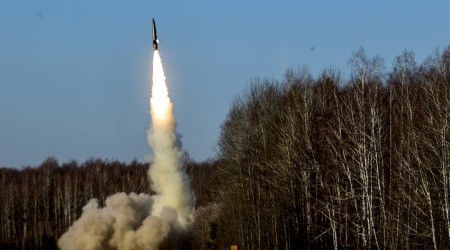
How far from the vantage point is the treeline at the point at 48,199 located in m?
61.2

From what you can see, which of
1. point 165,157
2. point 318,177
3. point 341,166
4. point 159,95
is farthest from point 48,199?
point 341,166

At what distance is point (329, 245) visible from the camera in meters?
31.0

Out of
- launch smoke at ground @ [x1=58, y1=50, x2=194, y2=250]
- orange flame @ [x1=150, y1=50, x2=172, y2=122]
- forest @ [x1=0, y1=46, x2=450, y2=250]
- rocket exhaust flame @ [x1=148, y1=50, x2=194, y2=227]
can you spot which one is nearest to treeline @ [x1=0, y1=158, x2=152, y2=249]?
forest @ [x1=0, y1=46, x2=450, y2=250]

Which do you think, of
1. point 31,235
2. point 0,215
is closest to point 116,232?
point 31,235

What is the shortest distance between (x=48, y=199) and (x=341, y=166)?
52281mm

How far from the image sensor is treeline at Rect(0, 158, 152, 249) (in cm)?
6125

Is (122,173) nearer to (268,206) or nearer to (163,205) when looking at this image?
(163,205)

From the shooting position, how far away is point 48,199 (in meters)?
66.9

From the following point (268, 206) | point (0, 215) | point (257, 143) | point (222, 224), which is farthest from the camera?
point (0, 215)

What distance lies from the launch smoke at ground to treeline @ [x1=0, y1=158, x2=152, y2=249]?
56.7 ft

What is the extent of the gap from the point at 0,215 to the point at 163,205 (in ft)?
106

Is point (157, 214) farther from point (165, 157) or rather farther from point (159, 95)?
point (159, 95)

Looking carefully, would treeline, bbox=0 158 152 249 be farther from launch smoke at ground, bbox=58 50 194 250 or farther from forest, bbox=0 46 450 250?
launch smoke at ground, bbox=58 50 194 250

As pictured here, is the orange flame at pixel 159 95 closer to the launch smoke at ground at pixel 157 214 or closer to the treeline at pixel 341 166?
the launch smoke at ground at pixel 157 214
